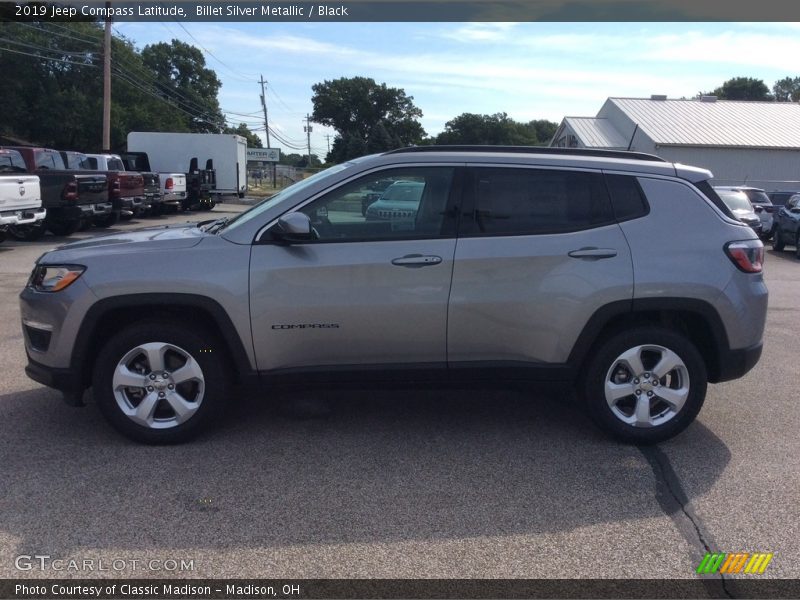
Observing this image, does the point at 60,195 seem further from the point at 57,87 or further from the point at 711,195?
the point at 57,87

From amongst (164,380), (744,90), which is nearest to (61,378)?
(164,380)

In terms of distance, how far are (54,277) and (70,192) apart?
12.7 meters

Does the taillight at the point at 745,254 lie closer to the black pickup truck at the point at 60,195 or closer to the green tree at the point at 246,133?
the black pickup truck at the point at 60,195

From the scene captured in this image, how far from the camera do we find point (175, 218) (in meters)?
26.2

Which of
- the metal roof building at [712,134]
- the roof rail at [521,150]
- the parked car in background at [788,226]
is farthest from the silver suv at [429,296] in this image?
the metal roof building at [712,134]

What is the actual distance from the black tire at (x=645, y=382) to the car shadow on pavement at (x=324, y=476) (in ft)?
0.58

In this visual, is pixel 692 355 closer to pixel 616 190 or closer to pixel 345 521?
pixel 616 190

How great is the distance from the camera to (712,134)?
39906mm

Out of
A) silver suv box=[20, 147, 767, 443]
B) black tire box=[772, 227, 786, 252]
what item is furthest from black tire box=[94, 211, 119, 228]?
black tire box=[772, 227, 786, 252]

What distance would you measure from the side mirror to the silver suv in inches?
0.5

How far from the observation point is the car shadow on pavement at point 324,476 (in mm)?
3709

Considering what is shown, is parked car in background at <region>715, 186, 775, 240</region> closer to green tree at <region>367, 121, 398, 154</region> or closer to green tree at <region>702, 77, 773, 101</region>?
green tree at <region>367, 121, 398, 154</region>

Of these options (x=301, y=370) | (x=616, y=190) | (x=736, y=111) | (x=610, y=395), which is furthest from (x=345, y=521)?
(x=736, y=111)

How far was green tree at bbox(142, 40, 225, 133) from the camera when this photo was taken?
7327 cm
